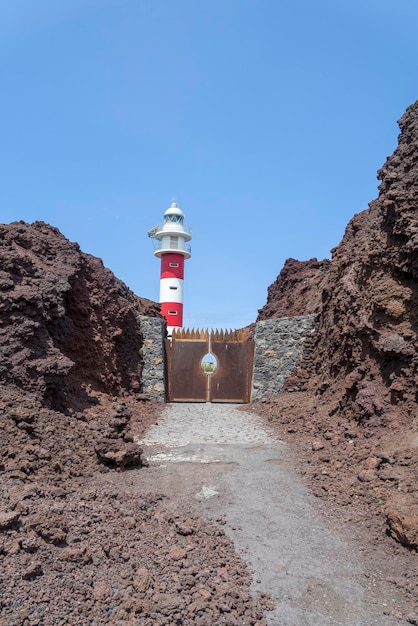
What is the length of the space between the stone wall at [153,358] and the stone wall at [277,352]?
2779mm

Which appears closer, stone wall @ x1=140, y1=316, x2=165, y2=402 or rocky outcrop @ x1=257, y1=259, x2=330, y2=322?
stone wall @ x1=140, y1=316, x2=165, y2=402

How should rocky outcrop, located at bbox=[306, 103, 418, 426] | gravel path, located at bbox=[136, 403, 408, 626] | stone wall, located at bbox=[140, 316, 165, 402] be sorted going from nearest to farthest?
gravel path, located at bbox=[136, 403, 408, 626] → rocky outcrop, located at bbox=[306, 103, 418, 426] → stone wall, located at bbox=[140, 316, 165, 402]

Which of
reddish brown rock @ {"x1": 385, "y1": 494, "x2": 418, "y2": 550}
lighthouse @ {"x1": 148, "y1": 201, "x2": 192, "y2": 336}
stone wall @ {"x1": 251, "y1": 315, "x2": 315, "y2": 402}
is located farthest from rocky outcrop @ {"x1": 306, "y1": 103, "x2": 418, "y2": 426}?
lighthouse @ {"x1": 148, "y1": 201, "x2": 192, "y2": 336}

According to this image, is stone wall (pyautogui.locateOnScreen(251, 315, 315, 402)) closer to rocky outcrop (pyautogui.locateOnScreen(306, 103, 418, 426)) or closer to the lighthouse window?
rocky outcrop (pyautogui.locateOnScreen(306, 103, 418, 426))

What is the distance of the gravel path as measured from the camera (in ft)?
11.7

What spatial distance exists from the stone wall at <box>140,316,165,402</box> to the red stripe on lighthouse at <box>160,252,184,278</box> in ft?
47.2

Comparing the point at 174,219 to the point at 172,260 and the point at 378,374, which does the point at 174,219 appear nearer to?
the point at 172,260

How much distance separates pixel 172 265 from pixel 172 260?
14.4 inches

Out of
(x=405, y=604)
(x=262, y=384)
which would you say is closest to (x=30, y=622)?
(x=405, y=604)

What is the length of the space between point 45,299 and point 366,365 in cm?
660

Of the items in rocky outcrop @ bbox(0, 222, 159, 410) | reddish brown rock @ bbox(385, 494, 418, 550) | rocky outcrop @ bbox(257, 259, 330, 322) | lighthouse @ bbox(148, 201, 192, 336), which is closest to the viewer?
reddish brown rock @ bbox(385, 494, 418, 550)

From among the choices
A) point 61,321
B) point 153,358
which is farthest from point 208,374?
point 61,321

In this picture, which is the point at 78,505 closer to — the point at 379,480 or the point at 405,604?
the point at 405,604

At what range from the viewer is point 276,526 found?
194 inches
